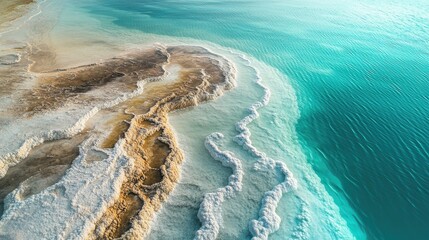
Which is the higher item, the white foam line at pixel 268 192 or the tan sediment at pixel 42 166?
the white foam line at pixel 268 192

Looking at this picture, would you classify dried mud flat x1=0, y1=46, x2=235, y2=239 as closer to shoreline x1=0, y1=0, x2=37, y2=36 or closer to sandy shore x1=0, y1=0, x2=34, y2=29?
shoreline x1=0, y1=0, x2=37, y2=36

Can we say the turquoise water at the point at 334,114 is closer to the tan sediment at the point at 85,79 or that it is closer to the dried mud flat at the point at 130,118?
the dried mud flat at the point at 130,118

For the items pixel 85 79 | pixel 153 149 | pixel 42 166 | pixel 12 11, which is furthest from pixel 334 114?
pixel 12 11

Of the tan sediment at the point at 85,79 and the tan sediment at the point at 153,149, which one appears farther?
the tan sediment at the point at 85,79

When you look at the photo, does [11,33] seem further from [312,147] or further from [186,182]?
[312,147]

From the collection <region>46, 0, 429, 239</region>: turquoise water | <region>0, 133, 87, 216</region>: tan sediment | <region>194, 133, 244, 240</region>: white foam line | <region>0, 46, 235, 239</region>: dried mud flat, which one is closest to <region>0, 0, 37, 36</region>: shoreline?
<region>46, 0, 429, 239</region>: turquoise water

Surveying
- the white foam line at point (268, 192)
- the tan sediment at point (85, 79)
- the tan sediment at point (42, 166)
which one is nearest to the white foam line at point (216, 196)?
the white foam line at point (268, 192)
